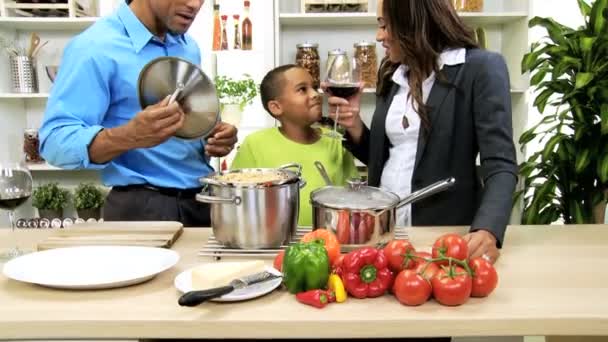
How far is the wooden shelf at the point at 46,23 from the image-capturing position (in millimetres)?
2945

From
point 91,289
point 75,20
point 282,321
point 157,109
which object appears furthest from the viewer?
point 75,20

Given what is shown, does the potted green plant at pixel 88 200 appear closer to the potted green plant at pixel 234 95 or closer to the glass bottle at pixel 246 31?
the potted green plant at pixel 234 95

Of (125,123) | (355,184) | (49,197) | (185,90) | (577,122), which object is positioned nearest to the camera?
(355,184)

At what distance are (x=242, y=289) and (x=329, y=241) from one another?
8.1 inches

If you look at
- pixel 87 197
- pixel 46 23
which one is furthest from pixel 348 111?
pixel 46 23

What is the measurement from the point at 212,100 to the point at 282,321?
68 cm

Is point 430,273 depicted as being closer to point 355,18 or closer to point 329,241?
point 329,241

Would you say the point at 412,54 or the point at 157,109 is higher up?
the point at 412,54

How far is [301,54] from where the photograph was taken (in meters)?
2.99

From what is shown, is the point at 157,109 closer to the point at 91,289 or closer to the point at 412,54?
the point at 91,289

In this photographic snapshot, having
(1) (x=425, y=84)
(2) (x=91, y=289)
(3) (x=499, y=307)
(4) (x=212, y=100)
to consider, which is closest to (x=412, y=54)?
(1) (x=425, y=84)

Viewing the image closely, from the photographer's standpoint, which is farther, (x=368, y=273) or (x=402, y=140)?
(x=402, y=140)

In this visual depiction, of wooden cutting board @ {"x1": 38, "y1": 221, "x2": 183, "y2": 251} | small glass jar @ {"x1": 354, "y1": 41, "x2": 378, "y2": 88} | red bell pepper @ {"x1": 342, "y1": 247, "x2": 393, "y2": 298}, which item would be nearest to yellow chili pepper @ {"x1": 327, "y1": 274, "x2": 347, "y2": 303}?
red bell pepper @ {"x1": 342, "y1": 247, "x2": 393, "y2": 298}

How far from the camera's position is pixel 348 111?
1.55 meters
